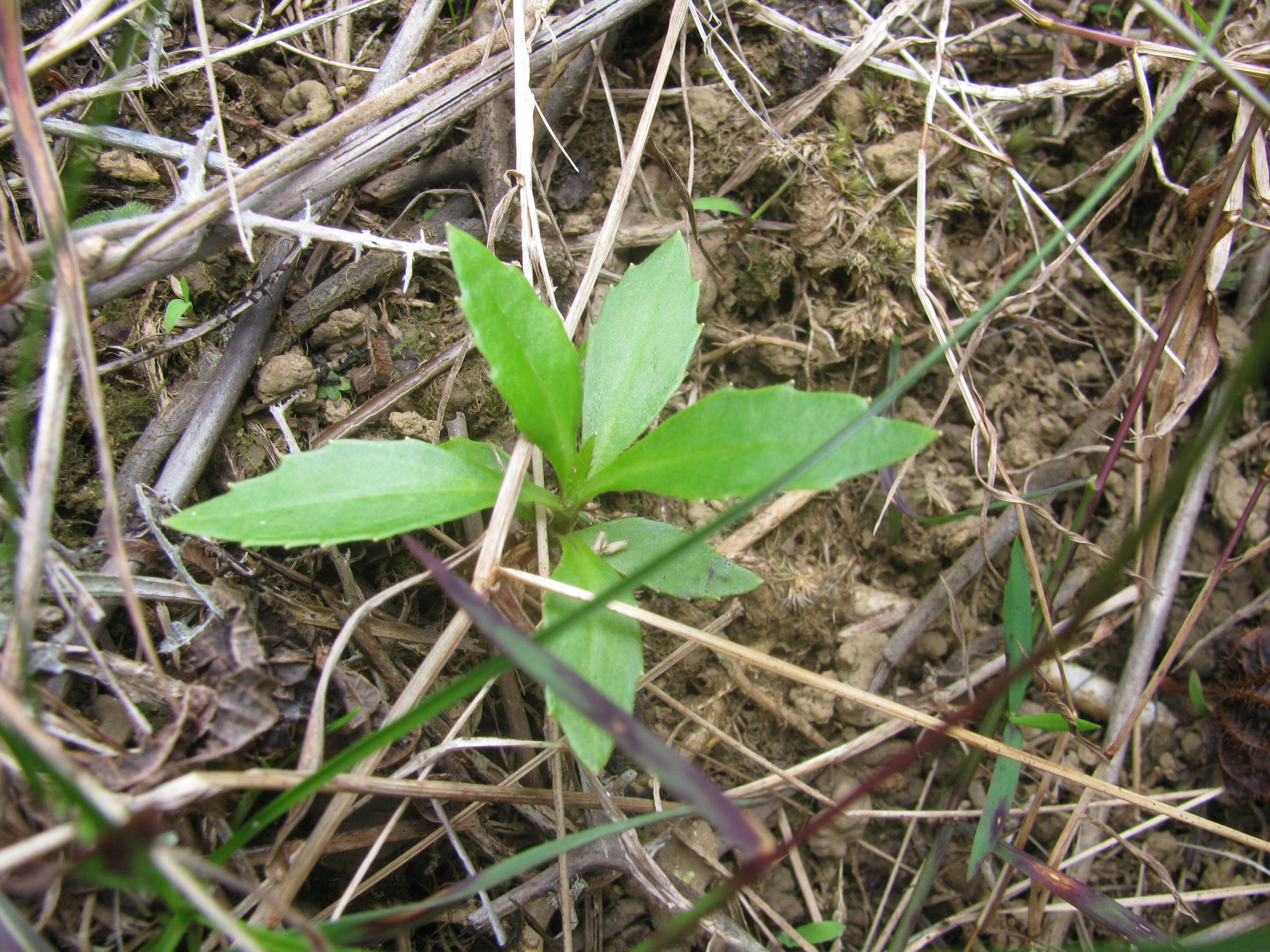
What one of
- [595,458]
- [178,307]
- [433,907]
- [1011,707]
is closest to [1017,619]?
[1011,707]

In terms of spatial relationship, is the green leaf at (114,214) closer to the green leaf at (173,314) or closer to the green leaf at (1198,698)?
the green leaf at (173,314)

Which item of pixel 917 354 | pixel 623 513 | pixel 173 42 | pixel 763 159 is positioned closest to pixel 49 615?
pixel 623 513

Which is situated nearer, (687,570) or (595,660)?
(595,660)

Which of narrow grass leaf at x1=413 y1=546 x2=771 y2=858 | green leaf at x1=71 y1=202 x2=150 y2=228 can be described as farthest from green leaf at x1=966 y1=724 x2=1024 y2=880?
green leaf at x1=71 y1=202 x2=150 y2=228

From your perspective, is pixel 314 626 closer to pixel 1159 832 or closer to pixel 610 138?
pixel 610 138

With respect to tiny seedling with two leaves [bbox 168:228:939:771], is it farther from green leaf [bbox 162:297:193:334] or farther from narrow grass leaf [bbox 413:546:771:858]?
green leaf [bbox 162:297:193:334]

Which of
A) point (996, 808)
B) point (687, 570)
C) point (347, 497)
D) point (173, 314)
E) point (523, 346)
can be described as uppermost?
point (173, 314)

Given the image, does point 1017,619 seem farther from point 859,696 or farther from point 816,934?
point 816,934

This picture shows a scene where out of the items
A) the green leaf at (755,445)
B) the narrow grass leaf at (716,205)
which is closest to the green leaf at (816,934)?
the green leaf at (755,445)
